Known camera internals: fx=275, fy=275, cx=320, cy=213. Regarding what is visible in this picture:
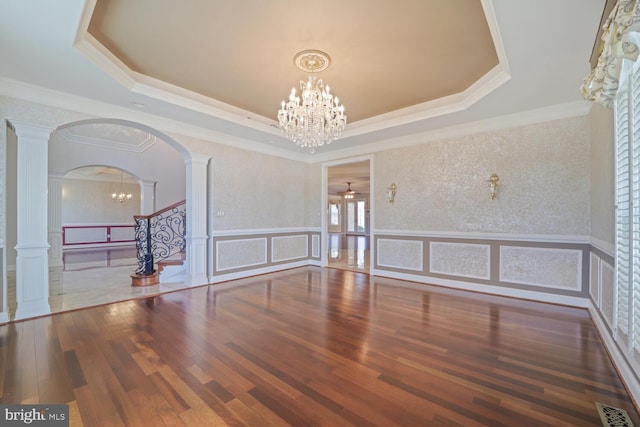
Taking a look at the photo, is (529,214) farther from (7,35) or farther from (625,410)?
(7,35)

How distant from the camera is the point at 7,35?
7.99 ft

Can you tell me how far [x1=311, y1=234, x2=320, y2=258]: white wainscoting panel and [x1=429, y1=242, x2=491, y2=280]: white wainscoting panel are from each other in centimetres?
286

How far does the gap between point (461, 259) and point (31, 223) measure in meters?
6.38

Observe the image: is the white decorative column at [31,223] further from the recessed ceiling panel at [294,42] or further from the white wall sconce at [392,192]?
the white wall sconce at [392,192]

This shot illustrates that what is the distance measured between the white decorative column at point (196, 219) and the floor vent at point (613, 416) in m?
5.21

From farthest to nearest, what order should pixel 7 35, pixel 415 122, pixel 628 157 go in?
pixel 415 122
pixel 7 35
pixel 628 157

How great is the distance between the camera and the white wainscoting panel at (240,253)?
5423mm

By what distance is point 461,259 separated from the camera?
4895 mm

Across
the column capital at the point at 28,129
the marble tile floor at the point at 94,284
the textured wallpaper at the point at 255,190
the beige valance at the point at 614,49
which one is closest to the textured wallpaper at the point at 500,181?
the marble tile floor at the point at 94,284

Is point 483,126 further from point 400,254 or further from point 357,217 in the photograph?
point 357,217

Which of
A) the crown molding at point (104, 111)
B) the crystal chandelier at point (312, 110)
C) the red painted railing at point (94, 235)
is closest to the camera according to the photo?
the crystal chandelier at point (312, 110)

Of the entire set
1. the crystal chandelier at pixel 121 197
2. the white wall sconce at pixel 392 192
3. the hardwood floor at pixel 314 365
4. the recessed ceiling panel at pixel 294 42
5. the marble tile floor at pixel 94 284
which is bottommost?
the marble tile floor at pixel 94 284

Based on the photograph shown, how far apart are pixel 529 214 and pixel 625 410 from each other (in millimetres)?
3004

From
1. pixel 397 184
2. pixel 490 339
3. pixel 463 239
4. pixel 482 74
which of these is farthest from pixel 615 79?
pixel 397 184
